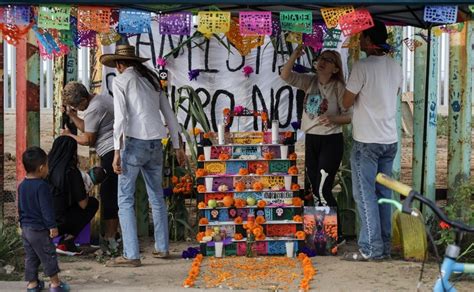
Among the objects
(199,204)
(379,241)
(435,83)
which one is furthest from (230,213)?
(435,83)

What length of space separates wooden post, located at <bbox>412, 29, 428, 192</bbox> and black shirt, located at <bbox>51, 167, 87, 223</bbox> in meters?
3.11

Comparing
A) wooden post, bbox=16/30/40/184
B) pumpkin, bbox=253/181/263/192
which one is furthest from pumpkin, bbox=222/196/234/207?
wooden post, bbox=16/30/40/184

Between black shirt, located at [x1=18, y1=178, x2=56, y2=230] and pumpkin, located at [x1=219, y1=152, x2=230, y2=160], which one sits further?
pumpkin, located at [x1=219, y1=152, x2=230, y2=160]

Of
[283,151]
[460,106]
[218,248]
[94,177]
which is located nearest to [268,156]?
[283,151]

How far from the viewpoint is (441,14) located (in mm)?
5535

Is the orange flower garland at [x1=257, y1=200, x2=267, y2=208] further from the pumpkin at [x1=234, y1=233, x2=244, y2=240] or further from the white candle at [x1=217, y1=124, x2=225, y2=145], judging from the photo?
the white candle at [x1=217, y1=124, x2=225, y2=145]

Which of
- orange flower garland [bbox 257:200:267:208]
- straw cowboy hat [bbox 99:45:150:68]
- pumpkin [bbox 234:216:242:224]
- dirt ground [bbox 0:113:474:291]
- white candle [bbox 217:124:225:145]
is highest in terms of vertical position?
straw cowboy hat [bbox 99:45:150:68]

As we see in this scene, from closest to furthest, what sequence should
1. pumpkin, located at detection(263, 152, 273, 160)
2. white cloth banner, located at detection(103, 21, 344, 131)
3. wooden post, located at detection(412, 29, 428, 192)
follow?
pumpkin, located at detection(263, 152, 273, 160) < wooden post, located at detection(412, 29, 428, 192) < white cloth banner, located at detection(103, 21, 344, 131)

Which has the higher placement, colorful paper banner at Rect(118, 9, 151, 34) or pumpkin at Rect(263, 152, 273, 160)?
colorful paper banner at Rect(118, 9, 151, 34)

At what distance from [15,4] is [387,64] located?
118 inches

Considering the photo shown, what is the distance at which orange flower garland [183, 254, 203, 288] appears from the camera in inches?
236

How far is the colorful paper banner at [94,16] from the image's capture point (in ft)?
18.3

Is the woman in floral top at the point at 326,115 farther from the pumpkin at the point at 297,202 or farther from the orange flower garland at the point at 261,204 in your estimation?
the orange flower garland at the point at 261,204

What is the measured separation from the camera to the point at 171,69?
820cm
